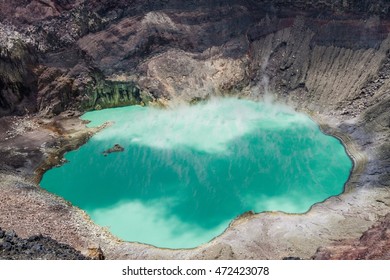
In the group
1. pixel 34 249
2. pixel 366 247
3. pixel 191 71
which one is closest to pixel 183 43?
pixel 191 71

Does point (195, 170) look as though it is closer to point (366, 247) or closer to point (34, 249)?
point (366, 247)

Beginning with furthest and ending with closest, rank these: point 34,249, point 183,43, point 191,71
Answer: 1. point 183,43
2. point 191,71
3. point 34,249

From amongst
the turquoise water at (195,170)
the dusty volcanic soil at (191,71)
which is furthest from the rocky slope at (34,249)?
the turquoise water at (195,170)

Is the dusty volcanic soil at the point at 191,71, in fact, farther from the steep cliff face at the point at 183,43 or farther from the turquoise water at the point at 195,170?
the turquoise water at the point at 195,170

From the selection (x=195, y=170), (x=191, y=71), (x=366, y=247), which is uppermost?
(x=366, y=247)

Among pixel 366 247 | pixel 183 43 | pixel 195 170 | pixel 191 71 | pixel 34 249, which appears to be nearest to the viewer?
pixel 34 249

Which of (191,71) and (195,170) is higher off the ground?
(191,71)
